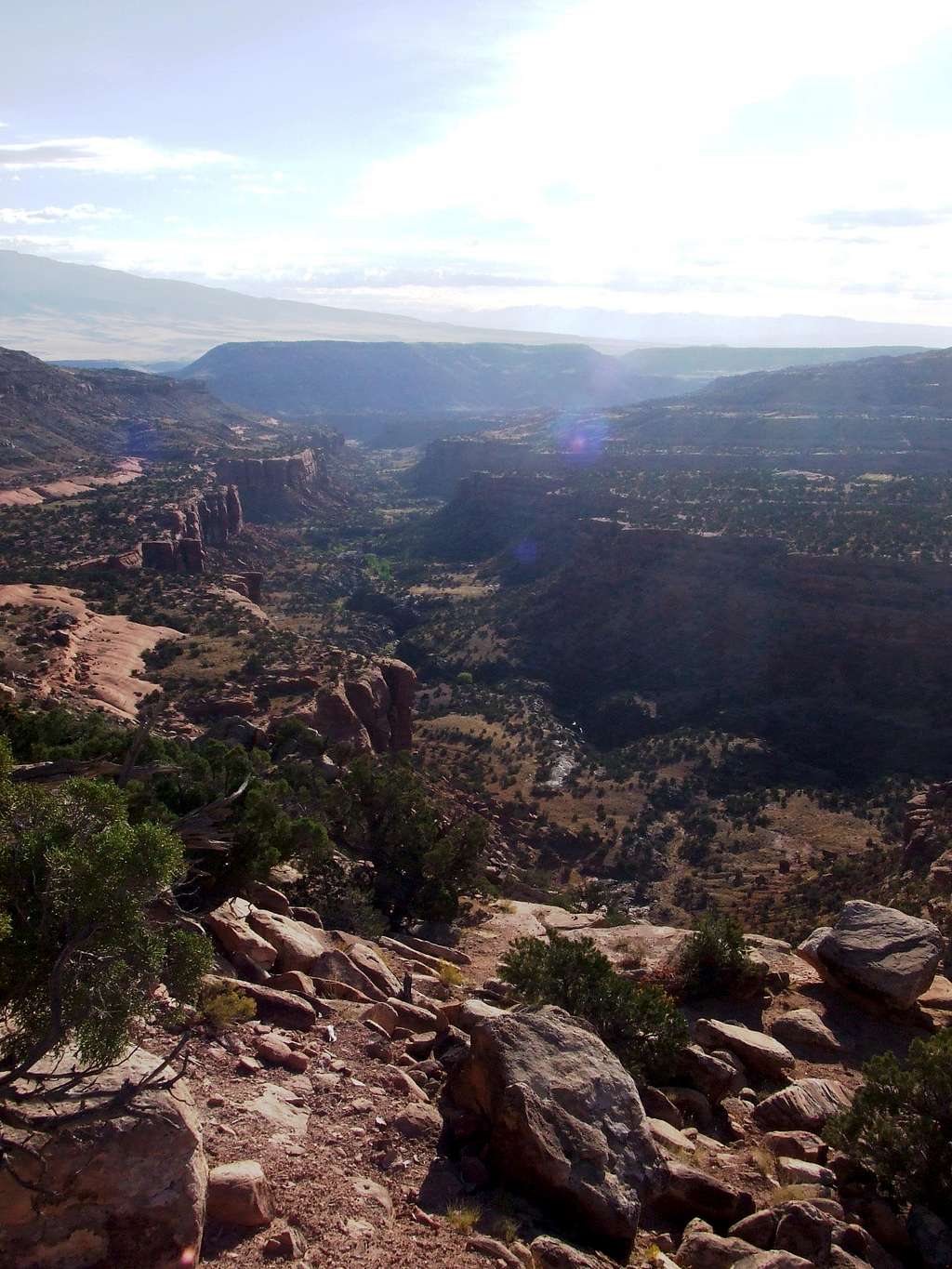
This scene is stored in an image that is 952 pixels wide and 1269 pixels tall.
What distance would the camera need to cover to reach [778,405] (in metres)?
142

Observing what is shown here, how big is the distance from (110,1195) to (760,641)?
2176 inches

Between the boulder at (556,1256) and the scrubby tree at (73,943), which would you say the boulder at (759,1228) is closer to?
the boulder at (556,1256)

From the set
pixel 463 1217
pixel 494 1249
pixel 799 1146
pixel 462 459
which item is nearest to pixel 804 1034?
pixel 799 1146

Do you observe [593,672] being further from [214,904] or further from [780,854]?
[214,904]

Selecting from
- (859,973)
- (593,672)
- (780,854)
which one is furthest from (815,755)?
(859,973)

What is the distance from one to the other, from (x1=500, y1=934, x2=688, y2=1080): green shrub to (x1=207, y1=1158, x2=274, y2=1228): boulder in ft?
17.5

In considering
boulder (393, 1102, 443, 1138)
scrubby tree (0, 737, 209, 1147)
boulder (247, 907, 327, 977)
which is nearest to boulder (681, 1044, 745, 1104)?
boulder (393, 1102, 443, 1138)

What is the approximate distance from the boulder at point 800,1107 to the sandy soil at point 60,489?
78.9 metres

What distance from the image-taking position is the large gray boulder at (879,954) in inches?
601

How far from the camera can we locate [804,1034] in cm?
1487

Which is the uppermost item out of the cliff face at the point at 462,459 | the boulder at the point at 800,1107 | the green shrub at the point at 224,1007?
the cliff face at the point at 462,459

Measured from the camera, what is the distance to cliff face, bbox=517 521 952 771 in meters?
49.2

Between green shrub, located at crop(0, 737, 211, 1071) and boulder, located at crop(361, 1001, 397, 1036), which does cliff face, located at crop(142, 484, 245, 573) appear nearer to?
boulder, located at crop(361, 1001, 397, 1036)

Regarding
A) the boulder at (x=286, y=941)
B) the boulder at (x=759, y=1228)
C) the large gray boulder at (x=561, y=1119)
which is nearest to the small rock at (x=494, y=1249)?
the large gray boulder at (x=561, y=1119)
